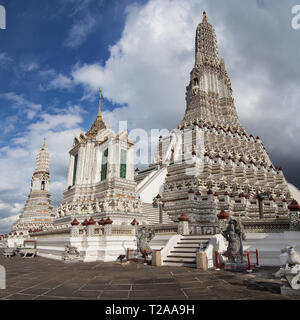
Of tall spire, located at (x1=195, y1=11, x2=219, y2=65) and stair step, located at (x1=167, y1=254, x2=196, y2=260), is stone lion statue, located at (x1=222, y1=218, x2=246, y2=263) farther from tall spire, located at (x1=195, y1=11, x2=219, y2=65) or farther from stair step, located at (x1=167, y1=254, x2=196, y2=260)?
tall spire, located at (x1=195, y1=11, x2=219, y2=65)

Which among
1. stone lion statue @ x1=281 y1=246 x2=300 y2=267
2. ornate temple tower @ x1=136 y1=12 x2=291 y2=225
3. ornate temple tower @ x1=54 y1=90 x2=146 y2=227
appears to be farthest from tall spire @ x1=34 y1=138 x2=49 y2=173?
stone lion statue @ x1=281 y1=246 x2=300 y2=267

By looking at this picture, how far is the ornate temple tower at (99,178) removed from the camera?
77.2 ft

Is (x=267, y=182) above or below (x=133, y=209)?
above

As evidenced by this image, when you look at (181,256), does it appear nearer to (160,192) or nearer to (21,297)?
(21,297)

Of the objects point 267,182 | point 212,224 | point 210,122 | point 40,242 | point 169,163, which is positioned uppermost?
point 210,122

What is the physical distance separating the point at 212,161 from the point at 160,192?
9726mm

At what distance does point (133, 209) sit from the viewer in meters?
22.8

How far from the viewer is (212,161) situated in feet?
124

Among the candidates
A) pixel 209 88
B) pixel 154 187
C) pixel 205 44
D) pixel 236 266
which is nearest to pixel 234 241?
pixel 236 266

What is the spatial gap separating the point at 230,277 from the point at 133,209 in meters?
14.4

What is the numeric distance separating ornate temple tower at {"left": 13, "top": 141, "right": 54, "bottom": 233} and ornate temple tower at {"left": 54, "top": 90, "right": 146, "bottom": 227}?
17741 mm
